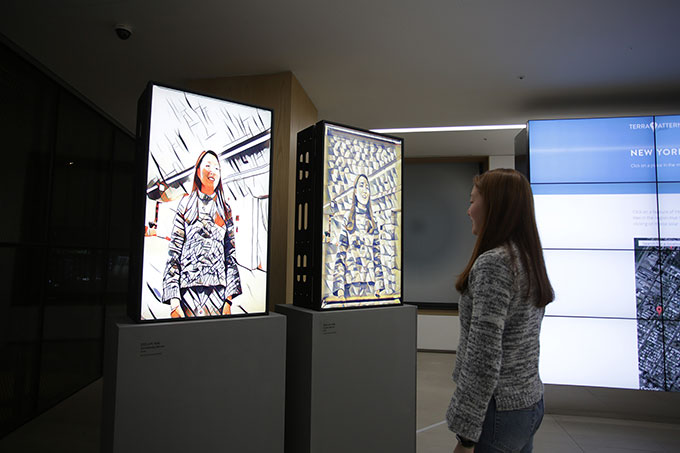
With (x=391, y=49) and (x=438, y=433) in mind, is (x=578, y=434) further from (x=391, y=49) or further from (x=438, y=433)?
(x=391, y=49)

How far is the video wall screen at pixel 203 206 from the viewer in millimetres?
1701

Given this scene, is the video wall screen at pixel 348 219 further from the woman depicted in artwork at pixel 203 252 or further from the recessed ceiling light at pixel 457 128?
the recessed ceiling light at pixel 457 128

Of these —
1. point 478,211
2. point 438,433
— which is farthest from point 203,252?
point 438,433

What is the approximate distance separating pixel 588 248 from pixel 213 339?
3.43 metres

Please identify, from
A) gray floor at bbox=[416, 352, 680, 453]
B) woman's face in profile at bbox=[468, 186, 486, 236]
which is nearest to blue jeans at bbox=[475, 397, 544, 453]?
woman's face in profile at bbox=[468, 186, 486, 236]

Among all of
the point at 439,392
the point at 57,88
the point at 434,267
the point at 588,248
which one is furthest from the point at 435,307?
the point at 57,88

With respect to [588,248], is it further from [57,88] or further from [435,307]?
[57,88]

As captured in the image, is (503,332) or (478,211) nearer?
(503,332)

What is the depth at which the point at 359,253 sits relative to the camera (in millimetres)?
2229

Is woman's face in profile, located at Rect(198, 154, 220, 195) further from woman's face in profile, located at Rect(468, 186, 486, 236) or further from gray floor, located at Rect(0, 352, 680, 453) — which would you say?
gray floor, located at Rect(0, 352, 680, 453)

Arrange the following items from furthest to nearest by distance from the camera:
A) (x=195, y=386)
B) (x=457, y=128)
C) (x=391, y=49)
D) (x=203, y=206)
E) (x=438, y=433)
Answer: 1. (x=457, y=128)
2. (x=438, y=433)
3. (x=391, y=49)
4. (x=203, y=206)
5. (x=195, y=386)

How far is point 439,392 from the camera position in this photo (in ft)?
14.7

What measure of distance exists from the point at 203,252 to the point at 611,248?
3.57 meters

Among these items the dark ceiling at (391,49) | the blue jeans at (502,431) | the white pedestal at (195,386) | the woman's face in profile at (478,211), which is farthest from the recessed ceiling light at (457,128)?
the blue jeans at (502,431)
